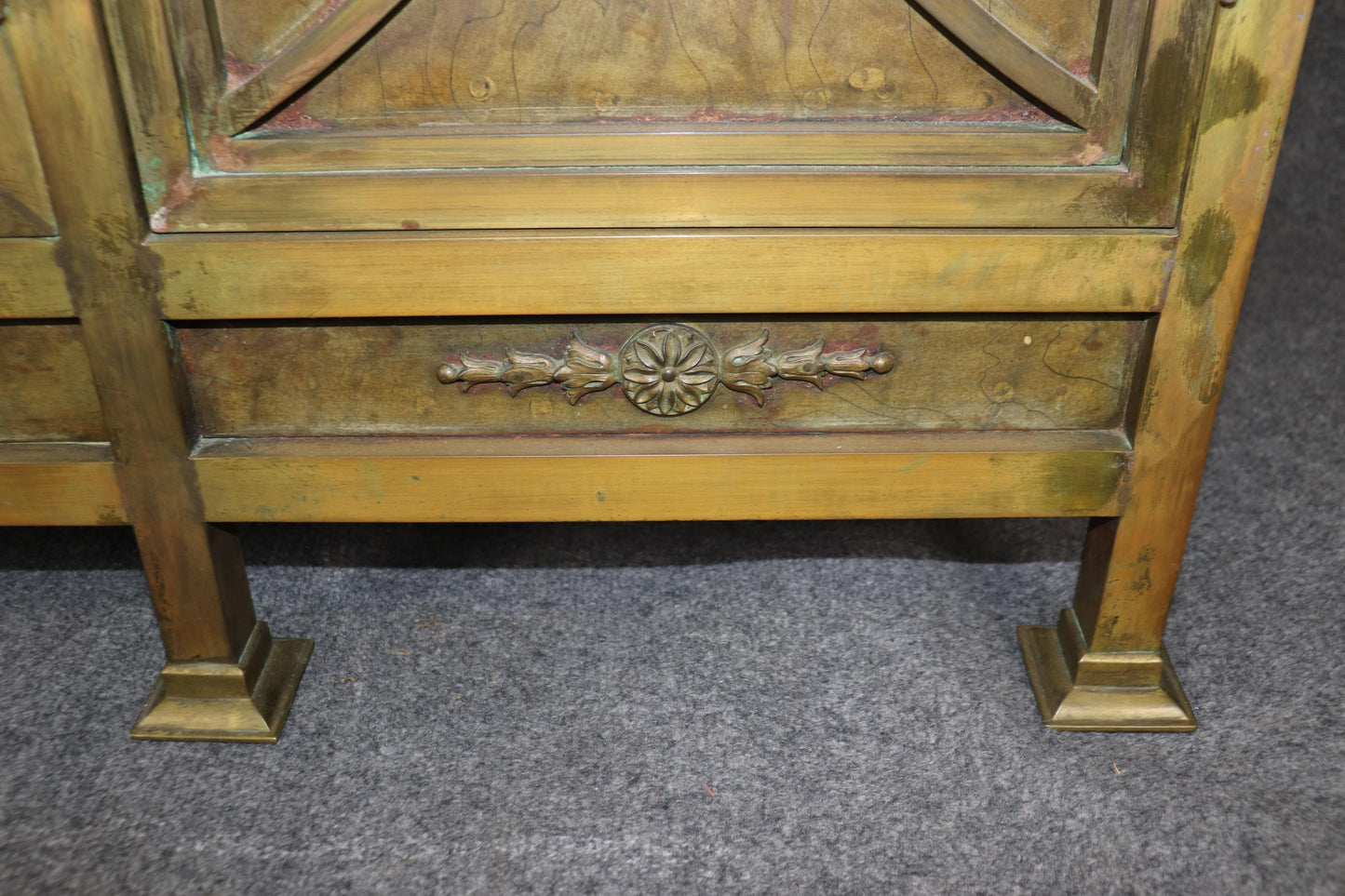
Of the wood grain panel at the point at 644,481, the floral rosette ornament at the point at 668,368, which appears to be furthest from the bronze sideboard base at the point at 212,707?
the floral rosette ornament at the point at 668,368

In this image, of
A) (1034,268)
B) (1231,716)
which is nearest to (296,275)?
(1034,268)

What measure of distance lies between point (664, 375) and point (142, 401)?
0.40m

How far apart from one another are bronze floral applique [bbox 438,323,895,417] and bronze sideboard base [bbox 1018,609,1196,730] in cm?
35

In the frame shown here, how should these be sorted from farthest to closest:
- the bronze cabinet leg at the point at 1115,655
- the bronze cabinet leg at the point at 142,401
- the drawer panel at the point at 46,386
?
the bronze cabinet leg at the point at 1115,655
the drawer panel at the point at 46,386
the bronze cabinet leg at the point at 142,401

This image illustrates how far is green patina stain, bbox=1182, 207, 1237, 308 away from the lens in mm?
837

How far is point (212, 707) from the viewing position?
103 cm

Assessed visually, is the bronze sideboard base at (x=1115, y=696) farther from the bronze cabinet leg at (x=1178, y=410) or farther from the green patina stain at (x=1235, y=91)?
the green patina stain at (x=1235, y=91)

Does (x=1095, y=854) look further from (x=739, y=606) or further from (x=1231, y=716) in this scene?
(x=739, y=606)

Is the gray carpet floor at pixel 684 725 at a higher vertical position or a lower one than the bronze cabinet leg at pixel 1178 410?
lower

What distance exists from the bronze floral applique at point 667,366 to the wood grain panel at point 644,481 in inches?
2.2

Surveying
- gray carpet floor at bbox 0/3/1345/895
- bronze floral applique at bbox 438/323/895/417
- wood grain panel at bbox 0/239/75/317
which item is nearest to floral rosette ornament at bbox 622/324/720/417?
bronze floral applique at bbox 438/323/895/417

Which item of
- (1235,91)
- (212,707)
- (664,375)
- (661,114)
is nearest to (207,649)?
(212,707)

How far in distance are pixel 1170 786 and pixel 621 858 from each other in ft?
1.52

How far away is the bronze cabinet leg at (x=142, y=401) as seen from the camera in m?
0.78
